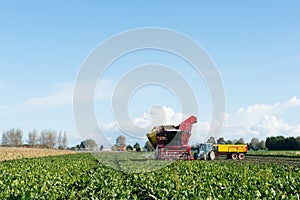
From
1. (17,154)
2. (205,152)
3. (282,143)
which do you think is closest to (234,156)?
(205,152)

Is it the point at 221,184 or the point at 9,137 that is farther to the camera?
the point at 9,137

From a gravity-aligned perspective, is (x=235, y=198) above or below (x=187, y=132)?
below

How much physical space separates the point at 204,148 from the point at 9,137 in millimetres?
104292

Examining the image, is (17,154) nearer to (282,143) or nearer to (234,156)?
(234,156)

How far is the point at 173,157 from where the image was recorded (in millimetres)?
35781

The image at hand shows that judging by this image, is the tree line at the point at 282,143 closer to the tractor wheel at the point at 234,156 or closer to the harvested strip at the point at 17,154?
the tractor wheel at the point at 234,156

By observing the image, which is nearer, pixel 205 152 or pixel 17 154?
pixel 205 152

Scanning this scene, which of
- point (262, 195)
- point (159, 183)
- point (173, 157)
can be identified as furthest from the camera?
point (173, 157)

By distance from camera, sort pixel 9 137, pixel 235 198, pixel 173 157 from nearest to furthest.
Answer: pixel 235 198 → pixel 173 157 → pixel 9 137

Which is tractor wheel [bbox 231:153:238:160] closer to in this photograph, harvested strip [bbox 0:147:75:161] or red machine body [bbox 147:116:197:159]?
red machine body [bbox 147:116:197:159]

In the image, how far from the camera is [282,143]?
9862 cm

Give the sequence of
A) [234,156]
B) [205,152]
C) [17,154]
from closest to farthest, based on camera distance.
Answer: [205,152] < [234,156] < [17,154]

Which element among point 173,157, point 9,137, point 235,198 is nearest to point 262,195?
point 235,198

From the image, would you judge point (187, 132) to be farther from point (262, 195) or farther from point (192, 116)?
point (262, 195)
